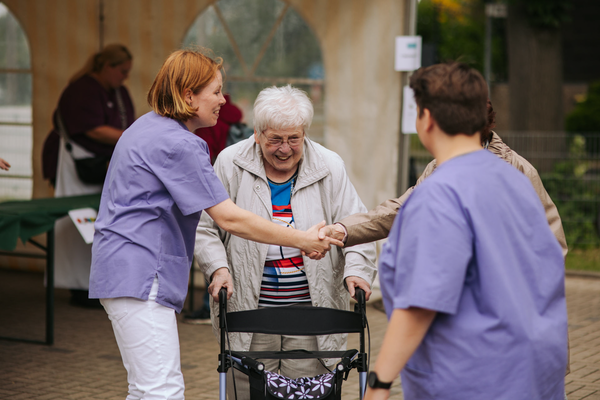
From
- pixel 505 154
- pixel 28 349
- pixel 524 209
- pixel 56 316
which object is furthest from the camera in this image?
pixel 56 316

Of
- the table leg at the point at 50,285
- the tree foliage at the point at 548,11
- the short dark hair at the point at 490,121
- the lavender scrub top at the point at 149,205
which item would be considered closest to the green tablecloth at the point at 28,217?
the table leg at the point at 50,285

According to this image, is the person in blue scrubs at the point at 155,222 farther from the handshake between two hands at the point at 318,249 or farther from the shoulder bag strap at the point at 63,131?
the shoulder bag strap at the point at 63,131

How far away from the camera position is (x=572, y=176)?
9992 mm

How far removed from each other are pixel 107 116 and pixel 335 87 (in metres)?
2.18

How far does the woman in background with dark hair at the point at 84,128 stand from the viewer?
6.60 metres

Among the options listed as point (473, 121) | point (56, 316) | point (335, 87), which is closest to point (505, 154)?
point (473, 121)

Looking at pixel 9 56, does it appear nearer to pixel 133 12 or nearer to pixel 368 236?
pixel 133 12

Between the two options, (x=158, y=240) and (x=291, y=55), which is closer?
(x=158, y=240)

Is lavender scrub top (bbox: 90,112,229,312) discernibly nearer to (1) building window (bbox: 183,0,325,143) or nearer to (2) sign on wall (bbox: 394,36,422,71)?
(2) sign on wall (bbox: 394,36,422,71)

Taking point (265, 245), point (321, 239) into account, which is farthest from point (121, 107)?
point (321, 239)

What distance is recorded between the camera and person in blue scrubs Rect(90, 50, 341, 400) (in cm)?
266

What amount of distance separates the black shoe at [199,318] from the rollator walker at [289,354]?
3.57 metres

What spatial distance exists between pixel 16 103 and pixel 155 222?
19.5ft

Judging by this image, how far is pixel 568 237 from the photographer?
10.1 metres
